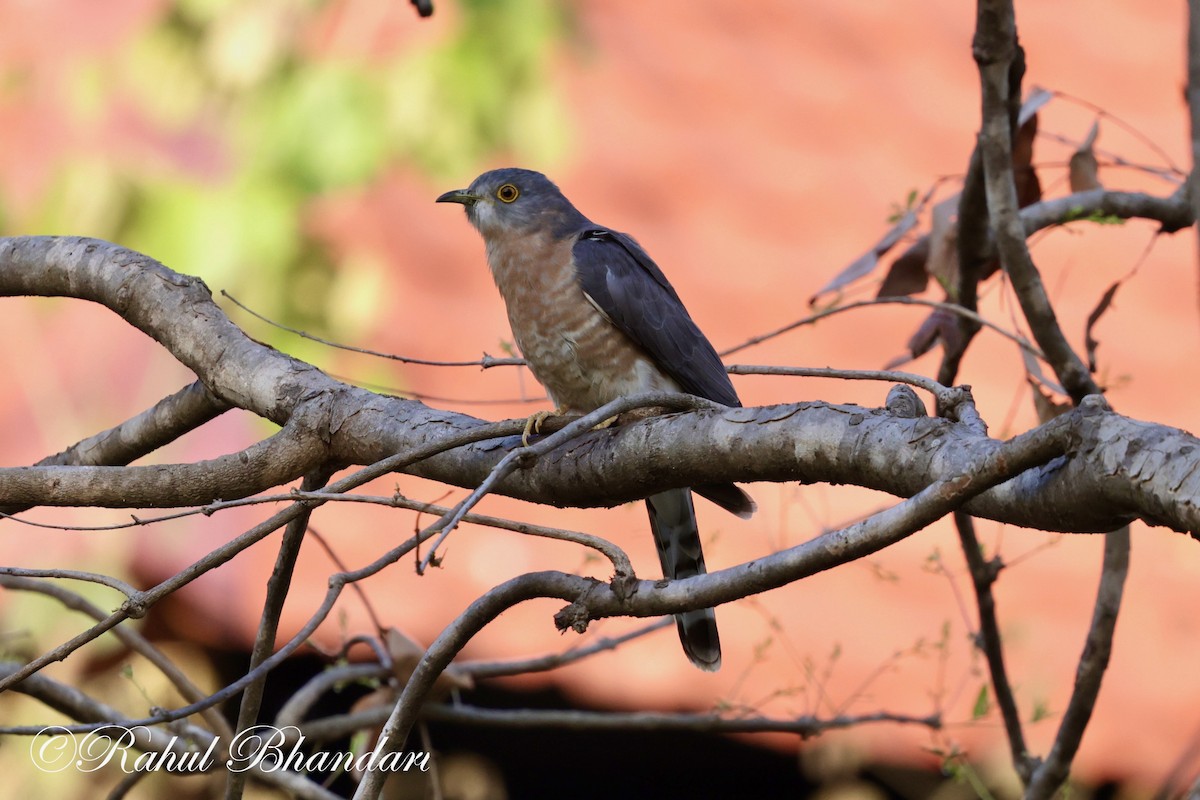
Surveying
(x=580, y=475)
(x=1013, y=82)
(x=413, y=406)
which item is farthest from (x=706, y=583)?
(x=1013, y=82)

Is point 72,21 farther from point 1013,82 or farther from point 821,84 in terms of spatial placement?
point 1013,82

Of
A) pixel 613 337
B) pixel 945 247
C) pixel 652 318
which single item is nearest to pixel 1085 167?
pixel 945 247

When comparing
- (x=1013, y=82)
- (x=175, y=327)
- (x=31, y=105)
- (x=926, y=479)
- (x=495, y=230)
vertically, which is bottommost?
(x=926, y=479)

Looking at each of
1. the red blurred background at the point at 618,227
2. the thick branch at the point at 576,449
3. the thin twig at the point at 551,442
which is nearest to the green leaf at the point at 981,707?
the red blurred background at the point at 618,227

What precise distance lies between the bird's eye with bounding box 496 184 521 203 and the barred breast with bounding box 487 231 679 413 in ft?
0.97

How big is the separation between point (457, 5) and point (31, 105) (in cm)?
160

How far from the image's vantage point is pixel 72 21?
15.1ft

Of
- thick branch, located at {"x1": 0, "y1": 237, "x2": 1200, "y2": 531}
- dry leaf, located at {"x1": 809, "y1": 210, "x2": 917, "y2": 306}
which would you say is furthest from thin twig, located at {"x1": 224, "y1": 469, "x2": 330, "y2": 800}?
dry leaf, located at {"x1": 809, "y1": 210, "x2": 917, "y2": 306}

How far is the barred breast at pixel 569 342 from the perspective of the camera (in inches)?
128

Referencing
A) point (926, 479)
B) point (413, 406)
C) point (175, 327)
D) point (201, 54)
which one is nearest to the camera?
point (926, 479)

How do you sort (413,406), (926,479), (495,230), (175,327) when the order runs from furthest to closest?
(495,230)
(175,327)
(413,406)
(926,479)

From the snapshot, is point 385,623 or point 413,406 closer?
point 413,406

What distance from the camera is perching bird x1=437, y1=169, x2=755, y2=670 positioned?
3.23 meters

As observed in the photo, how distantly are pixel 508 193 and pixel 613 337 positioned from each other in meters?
0.67
